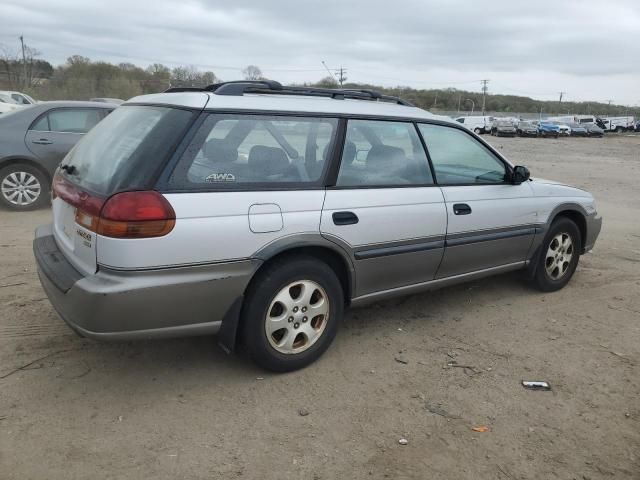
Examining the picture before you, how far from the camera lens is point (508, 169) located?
178 inches

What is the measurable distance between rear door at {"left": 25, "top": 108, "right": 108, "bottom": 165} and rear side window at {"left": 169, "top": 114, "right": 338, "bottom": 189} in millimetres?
5382

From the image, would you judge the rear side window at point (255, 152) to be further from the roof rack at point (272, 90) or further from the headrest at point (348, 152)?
the roof rack at point (272, 90)

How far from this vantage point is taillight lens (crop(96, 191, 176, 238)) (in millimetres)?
2707

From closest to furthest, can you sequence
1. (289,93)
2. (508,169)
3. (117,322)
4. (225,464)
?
(225,464) → (117,322) → (289,93) → (508,169)

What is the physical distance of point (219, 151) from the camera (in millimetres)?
3049

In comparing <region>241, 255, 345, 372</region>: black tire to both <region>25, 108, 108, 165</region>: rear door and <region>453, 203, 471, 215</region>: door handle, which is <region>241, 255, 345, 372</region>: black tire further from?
<region>25, 108, 108, 165</region>: rear door

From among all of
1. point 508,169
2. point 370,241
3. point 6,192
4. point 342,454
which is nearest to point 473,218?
point 508,169

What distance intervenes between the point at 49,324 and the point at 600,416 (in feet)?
11.9

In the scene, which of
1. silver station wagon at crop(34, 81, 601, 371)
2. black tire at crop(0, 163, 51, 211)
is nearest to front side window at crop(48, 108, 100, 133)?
black tire at crop(0, 163, 51, 211)

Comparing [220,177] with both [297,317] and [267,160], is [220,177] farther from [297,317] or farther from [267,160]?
[297,317]

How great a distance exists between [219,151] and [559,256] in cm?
346

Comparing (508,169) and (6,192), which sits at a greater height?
(508,169)

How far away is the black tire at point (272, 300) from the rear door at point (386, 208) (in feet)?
0.69

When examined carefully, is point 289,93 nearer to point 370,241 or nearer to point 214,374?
point 370,241
